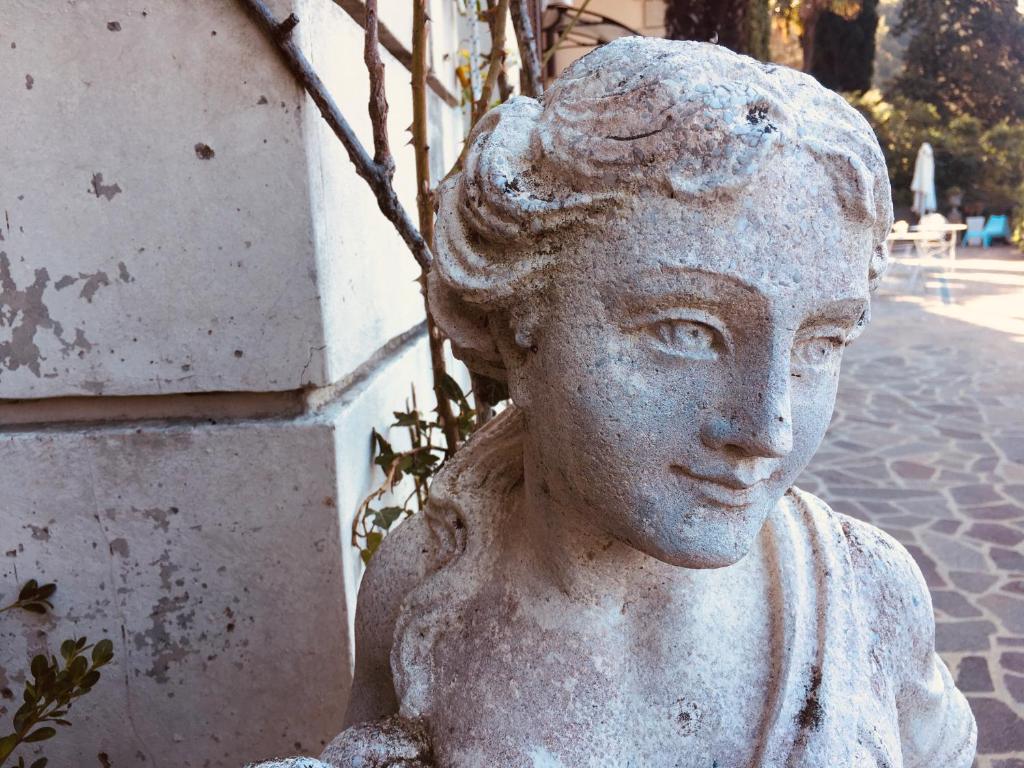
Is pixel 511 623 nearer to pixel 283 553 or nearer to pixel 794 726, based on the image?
pixel 794 726

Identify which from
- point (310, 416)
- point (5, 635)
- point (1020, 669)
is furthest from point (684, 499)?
point (1020, 669)

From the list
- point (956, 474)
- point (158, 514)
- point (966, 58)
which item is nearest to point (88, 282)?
point (158, 514)

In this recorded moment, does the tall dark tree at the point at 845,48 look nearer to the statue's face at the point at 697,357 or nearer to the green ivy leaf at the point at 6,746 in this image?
the statue's face at the point at 697,357

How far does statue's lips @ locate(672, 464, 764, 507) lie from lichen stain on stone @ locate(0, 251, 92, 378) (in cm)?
109

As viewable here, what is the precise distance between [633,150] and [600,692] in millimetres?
593

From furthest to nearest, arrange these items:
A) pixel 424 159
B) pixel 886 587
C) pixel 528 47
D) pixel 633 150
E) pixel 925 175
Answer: pixel 925 175 < pixel 528 47 < pixel 424 159 < pixel 886 587 < pixel 633 150

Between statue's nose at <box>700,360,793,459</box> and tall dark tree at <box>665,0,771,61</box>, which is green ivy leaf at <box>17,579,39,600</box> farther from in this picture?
tall dark tree at <box>665,0,771,61</box>

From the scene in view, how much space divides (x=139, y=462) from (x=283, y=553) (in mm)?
296

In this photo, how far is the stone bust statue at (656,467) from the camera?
2.63 feet

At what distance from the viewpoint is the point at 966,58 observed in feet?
67.5

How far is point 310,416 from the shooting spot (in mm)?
1537

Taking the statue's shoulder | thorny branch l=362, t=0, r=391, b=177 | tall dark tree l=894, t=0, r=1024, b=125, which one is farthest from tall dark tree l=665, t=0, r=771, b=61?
tall dark tree l=894, t=0, r=1024, b=125

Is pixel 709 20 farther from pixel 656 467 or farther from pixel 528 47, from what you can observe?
pixel 656 467

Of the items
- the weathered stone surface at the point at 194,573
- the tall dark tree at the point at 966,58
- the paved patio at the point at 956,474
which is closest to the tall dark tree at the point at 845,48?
the tall dark tree at the point at 966,58
